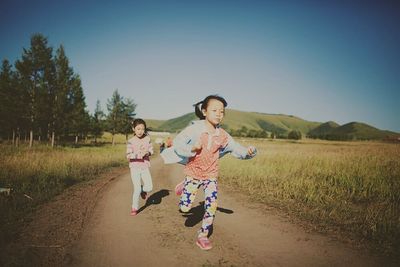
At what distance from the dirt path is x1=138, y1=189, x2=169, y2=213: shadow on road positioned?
425 mm

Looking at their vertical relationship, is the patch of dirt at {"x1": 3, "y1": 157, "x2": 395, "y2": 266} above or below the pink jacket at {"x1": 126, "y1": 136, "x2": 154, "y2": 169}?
below

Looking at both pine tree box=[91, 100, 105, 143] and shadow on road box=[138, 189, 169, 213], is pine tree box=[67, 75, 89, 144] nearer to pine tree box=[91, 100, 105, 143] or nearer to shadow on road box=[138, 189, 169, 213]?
pine tree box=[91, 100, 105, 143]

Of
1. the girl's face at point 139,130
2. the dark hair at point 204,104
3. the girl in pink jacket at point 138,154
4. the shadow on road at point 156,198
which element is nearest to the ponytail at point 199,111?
the dark hair at point 204,104

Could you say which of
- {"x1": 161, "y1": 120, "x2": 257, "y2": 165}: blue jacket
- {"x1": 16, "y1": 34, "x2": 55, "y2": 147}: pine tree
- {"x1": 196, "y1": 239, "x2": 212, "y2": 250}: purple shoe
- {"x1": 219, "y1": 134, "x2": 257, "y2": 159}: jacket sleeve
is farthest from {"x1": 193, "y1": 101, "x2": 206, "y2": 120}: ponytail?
{"x1": 16, "y1": 34, "x2": 55, "y2": 147}: pine tree

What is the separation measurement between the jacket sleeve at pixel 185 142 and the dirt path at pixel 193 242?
156cm

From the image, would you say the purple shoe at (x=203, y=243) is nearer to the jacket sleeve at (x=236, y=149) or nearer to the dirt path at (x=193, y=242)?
the dirt path at (x=193, y=242)

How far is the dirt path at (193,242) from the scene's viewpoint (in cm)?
375

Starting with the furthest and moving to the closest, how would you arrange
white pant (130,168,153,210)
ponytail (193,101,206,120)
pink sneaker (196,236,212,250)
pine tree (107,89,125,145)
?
pine tree (107,89,125,145), white pant (130,168,153,210), ponytail (193,101,206,120), pink sneaker (196,236,212,250)

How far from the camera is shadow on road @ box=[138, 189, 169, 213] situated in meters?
6.97

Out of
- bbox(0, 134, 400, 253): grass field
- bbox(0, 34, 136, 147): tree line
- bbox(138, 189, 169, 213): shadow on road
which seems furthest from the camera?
bbox(0, 34, 136, 147): tree line

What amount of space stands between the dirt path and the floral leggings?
391mm

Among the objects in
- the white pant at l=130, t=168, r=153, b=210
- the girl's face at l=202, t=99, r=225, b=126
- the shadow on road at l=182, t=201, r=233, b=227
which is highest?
the girl's face at l=202, t=99, r=225, b=126

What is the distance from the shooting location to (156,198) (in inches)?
306

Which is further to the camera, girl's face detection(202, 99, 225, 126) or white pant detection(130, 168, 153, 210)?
white pant detection(130, 168, 153, 210)
